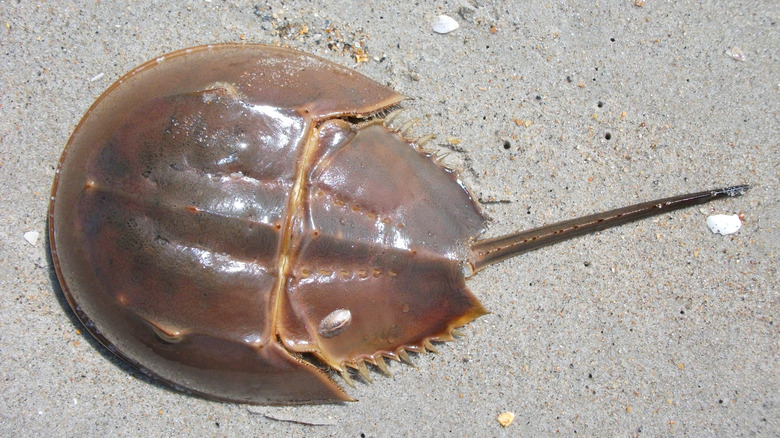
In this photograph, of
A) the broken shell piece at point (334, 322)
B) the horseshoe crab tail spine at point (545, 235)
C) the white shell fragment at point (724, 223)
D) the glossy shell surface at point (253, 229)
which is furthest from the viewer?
the white shell fragment at point (724, 223)

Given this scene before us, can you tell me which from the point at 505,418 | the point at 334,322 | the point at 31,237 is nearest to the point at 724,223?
the point at 505,418

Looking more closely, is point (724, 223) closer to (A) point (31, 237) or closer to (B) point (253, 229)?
(B) point (253, 229)

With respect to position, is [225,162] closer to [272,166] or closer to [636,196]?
[272,166]

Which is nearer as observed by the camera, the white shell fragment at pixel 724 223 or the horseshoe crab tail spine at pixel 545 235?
the horseshoe crab tail spine at pixel 545 235

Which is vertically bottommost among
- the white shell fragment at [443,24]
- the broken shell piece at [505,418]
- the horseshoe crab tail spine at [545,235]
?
the broken shell piece at [505,418]

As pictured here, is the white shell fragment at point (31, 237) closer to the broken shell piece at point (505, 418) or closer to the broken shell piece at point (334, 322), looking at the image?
the broken shell piece at point (334, 322)

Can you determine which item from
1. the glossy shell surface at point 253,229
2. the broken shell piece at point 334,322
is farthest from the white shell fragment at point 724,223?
the broken shell piece at point 334,322

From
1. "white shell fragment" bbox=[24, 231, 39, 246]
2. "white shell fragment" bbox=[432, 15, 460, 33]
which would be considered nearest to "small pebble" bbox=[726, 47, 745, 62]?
"white shell fragment" bbox=[432, 15, 460, 33]
